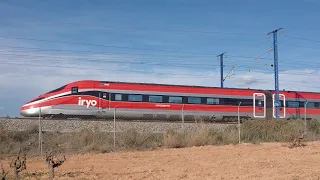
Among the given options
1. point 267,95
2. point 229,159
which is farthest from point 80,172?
point 267,95

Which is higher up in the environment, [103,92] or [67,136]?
[103,92]

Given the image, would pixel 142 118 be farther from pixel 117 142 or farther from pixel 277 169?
pixel 277 169

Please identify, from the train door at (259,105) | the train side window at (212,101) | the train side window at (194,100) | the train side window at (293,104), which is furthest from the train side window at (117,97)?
the train side window at (293,104)

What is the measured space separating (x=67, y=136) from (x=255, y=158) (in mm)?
8258

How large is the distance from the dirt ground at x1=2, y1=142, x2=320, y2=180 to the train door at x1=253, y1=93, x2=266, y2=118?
20.2 metres

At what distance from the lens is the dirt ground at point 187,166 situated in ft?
34.6

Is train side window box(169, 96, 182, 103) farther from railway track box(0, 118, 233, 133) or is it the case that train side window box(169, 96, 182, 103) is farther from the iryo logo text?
railway track box(0, 118, 233, 133)

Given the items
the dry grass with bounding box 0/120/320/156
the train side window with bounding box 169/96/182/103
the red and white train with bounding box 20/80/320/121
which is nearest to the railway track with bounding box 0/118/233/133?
the dry grass with bounding box 0/120/320/156

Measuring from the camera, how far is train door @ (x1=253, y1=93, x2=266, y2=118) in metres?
36.7

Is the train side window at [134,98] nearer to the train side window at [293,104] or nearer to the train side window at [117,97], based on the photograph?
the train side window at [117,97]

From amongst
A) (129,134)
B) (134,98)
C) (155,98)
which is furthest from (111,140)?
(155,98)

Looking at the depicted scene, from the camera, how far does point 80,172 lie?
1119 cm

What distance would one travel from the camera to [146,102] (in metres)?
32.2

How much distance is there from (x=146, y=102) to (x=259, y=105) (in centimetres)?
1117
